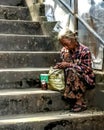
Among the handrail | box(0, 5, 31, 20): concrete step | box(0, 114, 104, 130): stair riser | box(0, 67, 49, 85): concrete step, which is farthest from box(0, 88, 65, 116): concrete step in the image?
box(0, 5, 31, 20): concrete step

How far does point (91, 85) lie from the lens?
A: 12.6 ft

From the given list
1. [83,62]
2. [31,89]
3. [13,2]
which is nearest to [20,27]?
[13,2]

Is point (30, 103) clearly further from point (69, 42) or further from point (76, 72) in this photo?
point (69, 42)

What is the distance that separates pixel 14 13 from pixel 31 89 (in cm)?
198

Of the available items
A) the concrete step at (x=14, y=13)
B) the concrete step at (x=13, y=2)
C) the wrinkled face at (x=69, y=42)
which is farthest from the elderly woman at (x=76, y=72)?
the concrete step at (x=13, y=2)

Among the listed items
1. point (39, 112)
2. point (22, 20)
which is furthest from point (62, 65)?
point (22, 20)

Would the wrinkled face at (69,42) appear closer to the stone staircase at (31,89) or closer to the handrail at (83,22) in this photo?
the handrail at (83,22)

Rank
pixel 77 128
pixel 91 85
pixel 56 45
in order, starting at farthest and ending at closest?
pixel 56 45, pixel 91 85, pixel 77 128

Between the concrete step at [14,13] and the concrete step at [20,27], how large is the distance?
1.03ft

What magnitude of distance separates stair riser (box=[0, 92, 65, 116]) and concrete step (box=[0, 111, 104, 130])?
10cm

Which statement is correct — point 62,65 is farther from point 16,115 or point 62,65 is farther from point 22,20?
point 22,20

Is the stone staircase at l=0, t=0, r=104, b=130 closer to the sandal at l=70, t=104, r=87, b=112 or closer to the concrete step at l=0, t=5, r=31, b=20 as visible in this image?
the sandal at l=70, t=104, r=87, b=112

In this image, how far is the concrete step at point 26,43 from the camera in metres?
4.77

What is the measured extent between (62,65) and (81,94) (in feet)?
1.29
